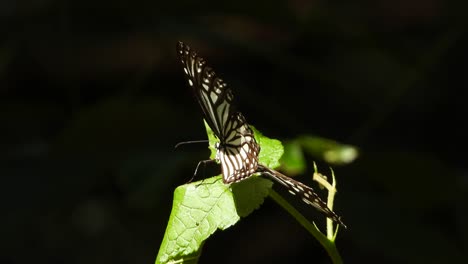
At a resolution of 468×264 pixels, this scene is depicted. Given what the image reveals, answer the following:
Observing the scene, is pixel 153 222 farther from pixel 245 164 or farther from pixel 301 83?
pixel 245 164

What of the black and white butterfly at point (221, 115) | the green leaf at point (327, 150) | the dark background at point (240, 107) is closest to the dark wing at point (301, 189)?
the black and white butterfly at point (221, 115)

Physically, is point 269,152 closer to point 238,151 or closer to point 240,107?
point 238,151

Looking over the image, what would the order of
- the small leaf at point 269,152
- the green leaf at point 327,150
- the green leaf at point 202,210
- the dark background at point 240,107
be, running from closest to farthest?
the green leaf at point 202,210
the small leaf at point 269,152
the green leaf at point 327,150
the dark background at point 240,107

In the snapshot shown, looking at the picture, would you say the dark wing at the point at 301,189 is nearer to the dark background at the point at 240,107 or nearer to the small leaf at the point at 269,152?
the small leaf at the point at 269,152

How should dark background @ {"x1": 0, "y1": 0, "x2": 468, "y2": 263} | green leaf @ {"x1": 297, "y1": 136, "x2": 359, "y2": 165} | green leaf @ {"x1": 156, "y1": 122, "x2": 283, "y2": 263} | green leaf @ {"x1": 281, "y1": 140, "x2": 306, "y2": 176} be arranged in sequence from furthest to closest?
dark background @ {"x1": 0, "y1": 0, "x2": 468, "y2": 263} < green leaf @ {"x1": 297, "y1": 136, "x2": 359, "y2": 165} < green leaf @ {"x1": 281, "y1": 140, "x2": 306, "y2": 176} < green leaf @ {"x1": 156, "y1": 122, "x2": 283, "y2": 263}

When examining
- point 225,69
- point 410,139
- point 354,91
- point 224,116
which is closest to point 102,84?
point 225,69

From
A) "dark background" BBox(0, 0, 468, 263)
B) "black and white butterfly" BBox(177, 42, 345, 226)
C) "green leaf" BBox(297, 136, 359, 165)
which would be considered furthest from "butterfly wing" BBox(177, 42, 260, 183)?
"green leaf" BBox(297, 136, 359, 165)

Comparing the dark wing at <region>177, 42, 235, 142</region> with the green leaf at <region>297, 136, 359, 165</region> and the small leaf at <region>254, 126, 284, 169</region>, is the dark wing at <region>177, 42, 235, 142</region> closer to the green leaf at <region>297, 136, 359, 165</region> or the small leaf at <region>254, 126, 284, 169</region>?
the small leaf at <region>254, 126, 284, 169</region>
